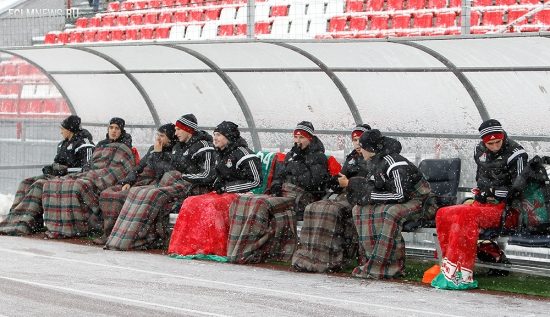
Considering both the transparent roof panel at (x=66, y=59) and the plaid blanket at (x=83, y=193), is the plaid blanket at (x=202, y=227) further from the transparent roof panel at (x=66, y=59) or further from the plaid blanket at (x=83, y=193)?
the transparent roof panel at (x=66, y=59)

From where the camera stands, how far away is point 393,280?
854cm

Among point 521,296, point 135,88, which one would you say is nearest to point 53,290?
point 521,296

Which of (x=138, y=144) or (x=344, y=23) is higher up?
(x=344, y=23)

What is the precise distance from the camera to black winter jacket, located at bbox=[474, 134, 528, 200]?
831 centimetres

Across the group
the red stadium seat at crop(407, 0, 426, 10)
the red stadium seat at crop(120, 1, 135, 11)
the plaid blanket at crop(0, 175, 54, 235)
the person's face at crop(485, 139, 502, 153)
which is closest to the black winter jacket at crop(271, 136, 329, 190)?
the person's face at crop(485, 139, 502, 153)

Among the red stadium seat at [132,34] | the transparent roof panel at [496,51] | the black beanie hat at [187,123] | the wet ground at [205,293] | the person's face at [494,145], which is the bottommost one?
the wet ground at [205,293]

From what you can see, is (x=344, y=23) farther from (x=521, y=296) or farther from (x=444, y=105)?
(x=521, y=296)

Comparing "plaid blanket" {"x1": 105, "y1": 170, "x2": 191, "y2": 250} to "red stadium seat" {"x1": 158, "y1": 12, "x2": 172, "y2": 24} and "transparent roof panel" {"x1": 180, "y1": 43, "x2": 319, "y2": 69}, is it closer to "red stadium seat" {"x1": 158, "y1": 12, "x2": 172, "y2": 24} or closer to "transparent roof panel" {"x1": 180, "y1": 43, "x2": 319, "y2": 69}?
"transparent roof panel" {"x1": 180, "y1": 43, "x2": 319, "y2": 69}

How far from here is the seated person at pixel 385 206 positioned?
8.55 m

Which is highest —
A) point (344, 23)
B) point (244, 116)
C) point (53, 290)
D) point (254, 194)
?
point (344, 23)

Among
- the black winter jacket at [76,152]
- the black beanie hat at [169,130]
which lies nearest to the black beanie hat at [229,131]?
the black beanie hat at [169,130]

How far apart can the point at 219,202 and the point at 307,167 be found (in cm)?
104

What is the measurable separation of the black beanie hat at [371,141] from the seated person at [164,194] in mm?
2221

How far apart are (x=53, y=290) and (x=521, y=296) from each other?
3.79 meters
